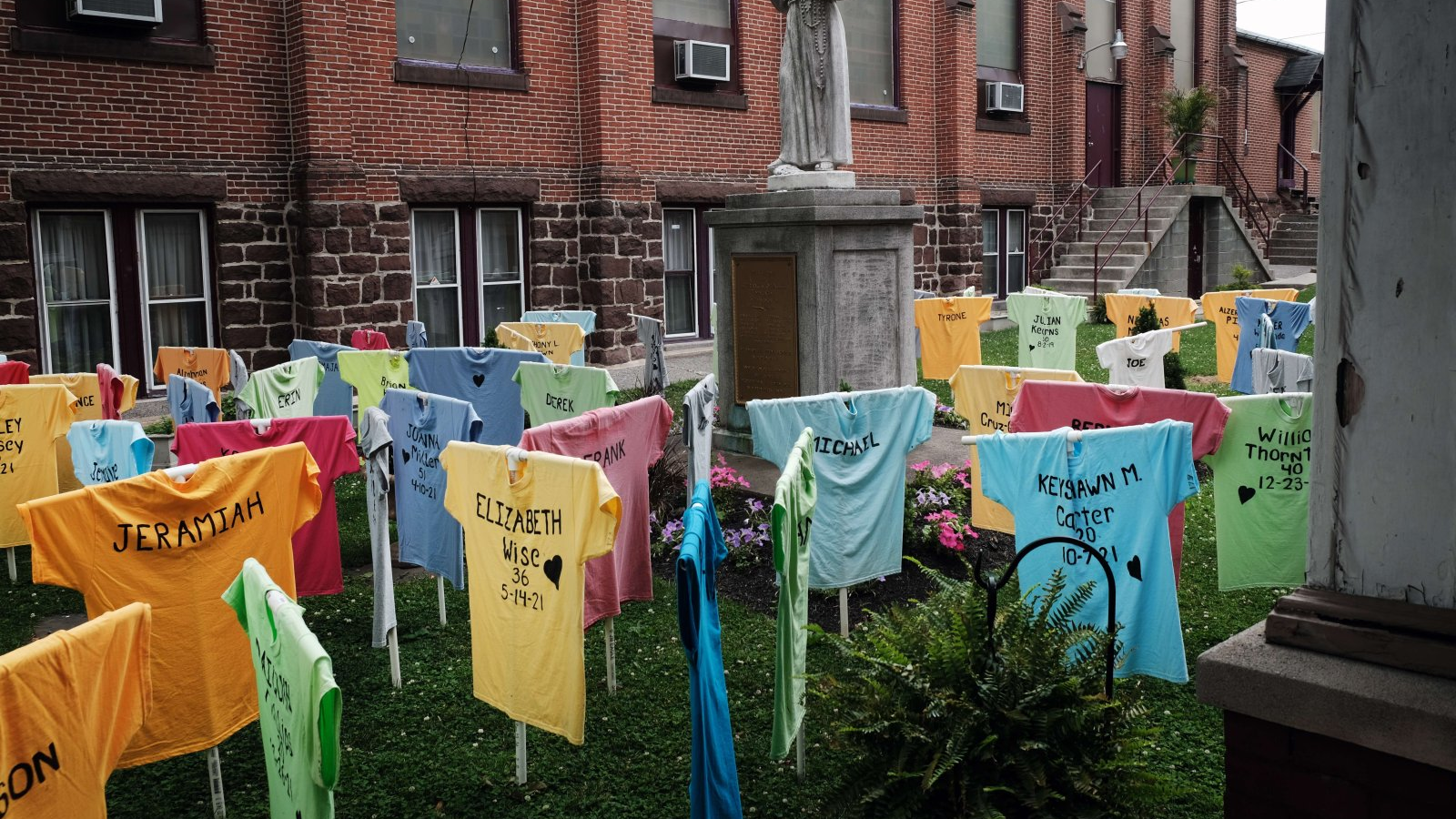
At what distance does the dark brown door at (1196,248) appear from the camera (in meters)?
→ 25.1

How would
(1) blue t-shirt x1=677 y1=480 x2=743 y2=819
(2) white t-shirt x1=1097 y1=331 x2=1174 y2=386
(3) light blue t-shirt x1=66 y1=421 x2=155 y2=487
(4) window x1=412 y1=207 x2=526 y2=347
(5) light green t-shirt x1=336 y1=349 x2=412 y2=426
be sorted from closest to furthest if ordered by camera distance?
(1) blue t-shirt x1=677 y1=480 x2=743 y2=819 → (3) light blue t-shirt x1=66 y1=421 x2=155 y2=487 → (2) white t-shirt x1=1097 y1=331 x2=1174 y2=386 → (5) light green t-shirt x1=336 y1=349 x2=412 y2=426 → (4) window x1=412 y1=207 x2=526 y2=347

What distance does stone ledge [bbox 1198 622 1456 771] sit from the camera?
8.13ft

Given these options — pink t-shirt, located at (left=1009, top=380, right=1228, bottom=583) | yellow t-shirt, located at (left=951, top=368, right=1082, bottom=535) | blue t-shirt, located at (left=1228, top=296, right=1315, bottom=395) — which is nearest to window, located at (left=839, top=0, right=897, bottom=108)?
blue t-shirt, located at (left=1228, top=296, right=1315, bottom=395)

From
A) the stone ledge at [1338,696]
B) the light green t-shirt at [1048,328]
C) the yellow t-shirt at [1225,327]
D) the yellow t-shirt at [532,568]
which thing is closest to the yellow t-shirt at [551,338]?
the light green t-shirt at [1048,328]

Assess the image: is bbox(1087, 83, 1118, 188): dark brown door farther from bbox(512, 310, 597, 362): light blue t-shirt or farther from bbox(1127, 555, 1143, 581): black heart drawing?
bbox(1127, 555, 1143, 581): black heart drawing

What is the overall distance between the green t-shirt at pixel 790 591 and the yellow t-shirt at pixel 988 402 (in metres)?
2.73

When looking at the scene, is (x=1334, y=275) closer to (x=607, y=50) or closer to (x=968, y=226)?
(x=607, y=50)

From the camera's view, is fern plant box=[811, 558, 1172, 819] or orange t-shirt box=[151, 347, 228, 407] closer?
fern plant box=[811, 558, 1172, 819]

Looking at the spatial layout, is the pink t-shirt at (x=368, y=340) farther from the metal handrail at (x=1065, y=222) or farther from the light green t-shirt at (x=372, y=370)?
the metal handrail at (x=1065, y=222)

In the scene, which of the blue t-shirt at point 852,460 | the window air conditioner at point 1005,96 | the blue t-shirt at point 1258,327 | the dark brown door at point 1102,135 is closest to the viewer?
the blue t-shirt at point 852,460

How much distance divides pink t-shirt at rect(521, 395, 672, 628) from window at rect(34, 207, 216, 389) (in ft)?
31.8

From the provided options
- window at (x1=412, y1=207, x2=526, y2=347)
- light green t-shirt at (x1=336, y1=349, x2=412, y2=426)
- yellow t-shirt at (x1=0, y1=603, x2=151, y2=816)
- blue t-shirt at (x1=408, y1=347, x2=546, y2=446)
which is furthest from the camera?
window at (x1=412, y1=207, x2=526, y2=347)

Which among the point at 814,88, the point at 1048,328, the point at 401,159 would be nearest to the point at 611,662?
the point at 814,88

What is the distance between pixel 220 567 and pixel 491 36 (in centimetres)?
1317
